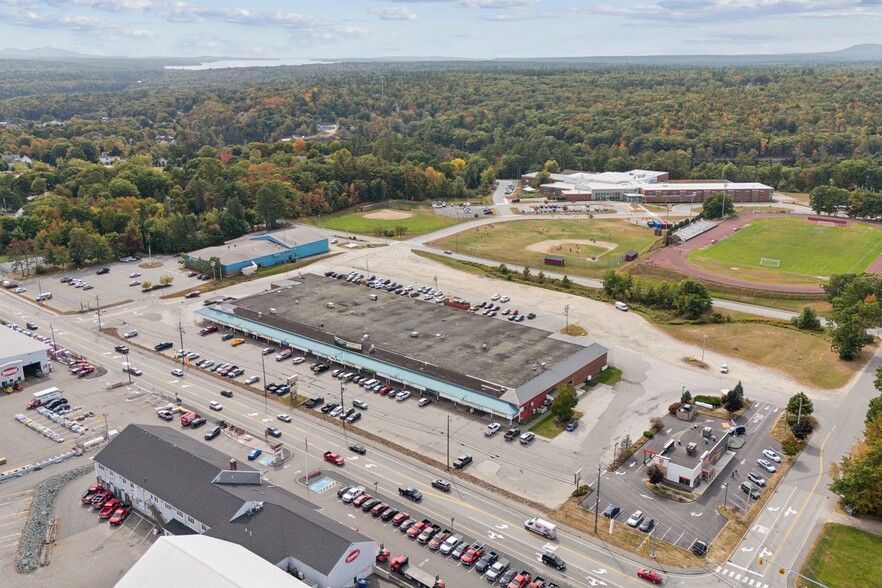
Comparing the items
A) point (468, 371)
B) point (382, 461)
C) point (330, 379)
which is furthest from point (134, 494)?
point (468, 371)

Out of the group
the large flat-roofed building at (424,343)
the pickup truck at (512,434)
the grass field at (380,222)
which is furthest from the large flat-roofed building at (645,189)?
the pickup truck at (512,434)

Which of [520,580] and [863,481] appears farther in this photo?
[863,481]

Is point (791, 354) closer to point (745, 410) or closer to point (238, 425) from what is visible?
point (745, 410)

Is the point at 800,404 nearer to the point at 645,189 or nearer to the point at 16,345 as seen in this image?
the point at 16,345

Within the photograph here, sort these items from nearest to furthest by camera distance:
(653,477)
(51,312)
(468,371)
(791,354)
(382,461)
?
(653,477) → (382,461) → (468,371) → (791,354) → (51,312)

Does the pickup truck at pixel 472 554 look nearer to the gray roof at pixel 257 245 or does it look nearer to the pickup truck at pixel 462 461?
the pickup truck at pixel 462 461

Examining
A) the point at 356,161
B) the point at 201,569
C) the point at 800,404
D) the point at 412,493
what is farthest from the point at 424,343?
the point at 356,161

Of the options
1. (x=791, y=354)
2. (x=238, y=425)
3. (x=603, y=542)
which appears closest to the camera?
(x=603, y=542)
